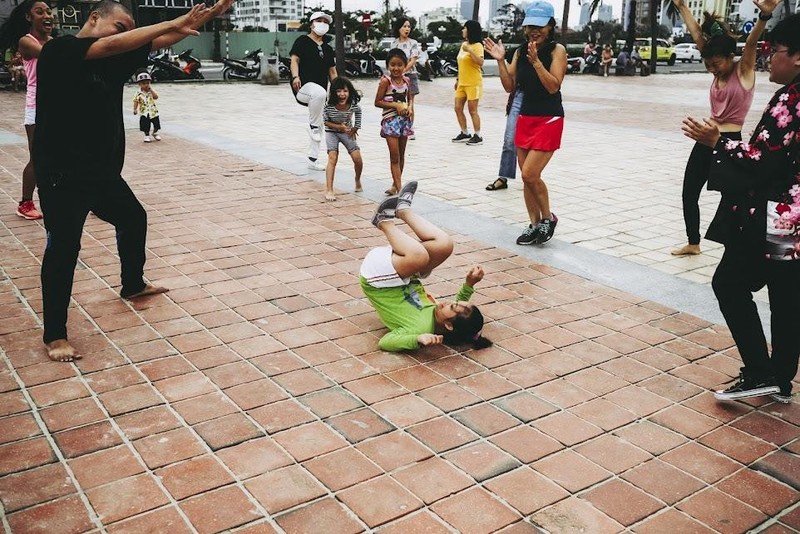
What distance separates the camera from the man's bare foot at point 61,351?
11.8 ft

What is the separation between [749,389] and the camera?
3.26 m

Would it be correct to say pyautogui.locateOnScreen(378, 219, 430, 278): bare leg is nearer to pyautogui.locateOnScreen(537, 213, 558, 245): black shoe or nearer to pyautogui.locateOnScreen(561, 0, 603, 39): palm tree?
pyautogui.locateOnScreen(537, 213, 558, 245): black shoe

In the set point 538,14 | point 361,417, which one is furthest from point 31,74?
point 361,417

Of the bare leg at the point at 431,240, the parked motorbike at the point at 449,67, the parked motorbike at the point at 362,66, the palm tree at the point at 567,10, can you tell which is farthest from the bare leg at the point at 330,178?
the palm tree at the point at 567,10

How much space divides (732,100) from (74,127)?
13.8 feet

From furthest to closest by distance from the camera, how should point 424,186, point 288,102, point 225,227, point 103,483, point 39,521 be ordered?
point 288,102 → point 424,186 → point 225,227 → point 103,483 → point 39,521

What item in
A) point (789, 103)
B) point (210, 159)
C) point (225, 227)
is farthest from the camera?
point (210, 159)

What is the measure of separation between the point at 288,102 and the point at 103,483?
49.1ft

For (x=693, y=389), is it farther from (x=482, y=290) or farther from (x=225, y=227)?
(x=225, y=227)

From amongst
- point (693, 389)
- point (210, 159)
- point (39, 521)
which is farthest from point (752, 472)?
point (210, 159)

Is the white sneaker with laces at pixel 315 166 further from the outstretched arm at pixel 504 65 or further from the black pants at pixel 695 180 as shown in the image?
the black pants at pixel 695 180

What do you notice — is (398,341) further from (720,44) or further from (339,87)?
(339,87)

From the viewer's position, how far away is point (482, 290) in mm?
4734

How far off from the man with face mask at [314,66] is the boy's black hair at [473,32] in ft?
7.72
